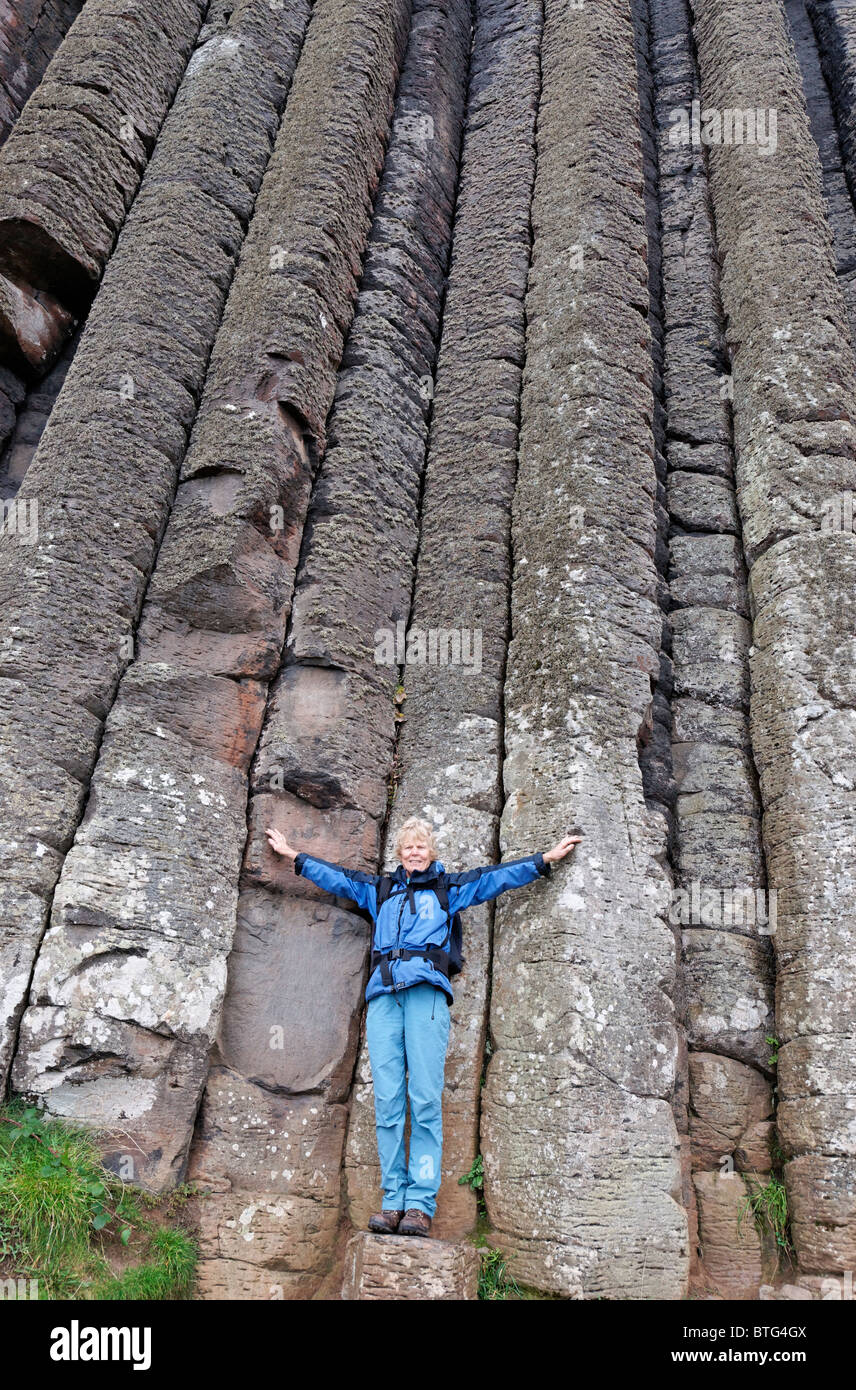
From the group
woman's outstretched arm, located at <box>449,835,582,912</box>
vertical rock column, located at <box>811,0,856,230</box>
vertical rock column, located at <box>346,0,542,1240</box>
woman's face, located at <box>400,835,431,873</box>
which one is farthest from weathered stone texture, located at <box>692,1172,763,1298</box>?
vertical rock column, located at <box>811,0,856,230</box>

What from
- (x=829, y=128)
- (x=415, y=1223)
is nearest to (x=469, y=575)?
(x=415, y=1223)

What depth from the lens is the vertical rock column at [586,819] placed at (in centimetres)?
469

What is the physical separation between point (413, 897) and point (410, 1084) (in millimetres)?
892

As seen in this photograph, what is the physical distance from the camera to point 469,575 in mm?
6574

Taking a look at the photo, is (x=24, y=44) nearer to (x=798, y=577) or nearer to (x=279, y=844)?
(x=279, y=844)

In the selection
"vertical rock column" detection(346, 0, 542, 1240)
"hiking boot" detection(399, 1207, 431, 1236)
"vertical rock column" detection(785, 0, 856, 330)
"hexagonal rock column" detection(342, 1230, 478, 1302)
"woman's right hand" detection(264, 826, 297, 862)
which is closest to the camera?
"hexagonal rock column" detection(342, 1230, 478, 1302)

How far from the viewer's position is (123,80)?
26.5 feet

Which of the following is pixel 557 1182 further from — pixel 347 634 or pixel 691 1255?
pixel 347 634

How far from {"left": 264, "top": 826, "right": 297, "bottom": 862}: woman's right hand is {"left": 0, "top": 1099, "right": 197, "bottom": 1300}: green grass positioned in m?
1.62

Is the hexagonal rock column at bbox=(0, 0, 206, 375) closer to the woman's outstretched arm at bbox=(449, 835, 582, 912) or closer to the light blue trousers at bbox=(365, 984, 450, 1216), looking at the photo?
the woman's outstretched arm at bbox=(449, 835, 582, 912)

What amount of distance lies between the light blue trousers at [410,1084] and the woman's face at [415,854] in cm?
61

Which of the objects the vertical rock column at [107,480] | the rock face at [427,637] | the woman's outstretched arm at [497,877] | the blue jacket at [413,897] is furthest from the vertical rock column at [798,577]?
the vertical rock column at [107,480]

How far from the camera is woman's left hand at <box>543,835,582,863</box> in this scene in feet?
17.2

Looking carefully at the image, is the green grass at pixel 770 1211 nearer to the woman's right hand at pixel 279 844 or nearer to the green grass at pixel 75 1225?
the green grass at pixel 75 1225
